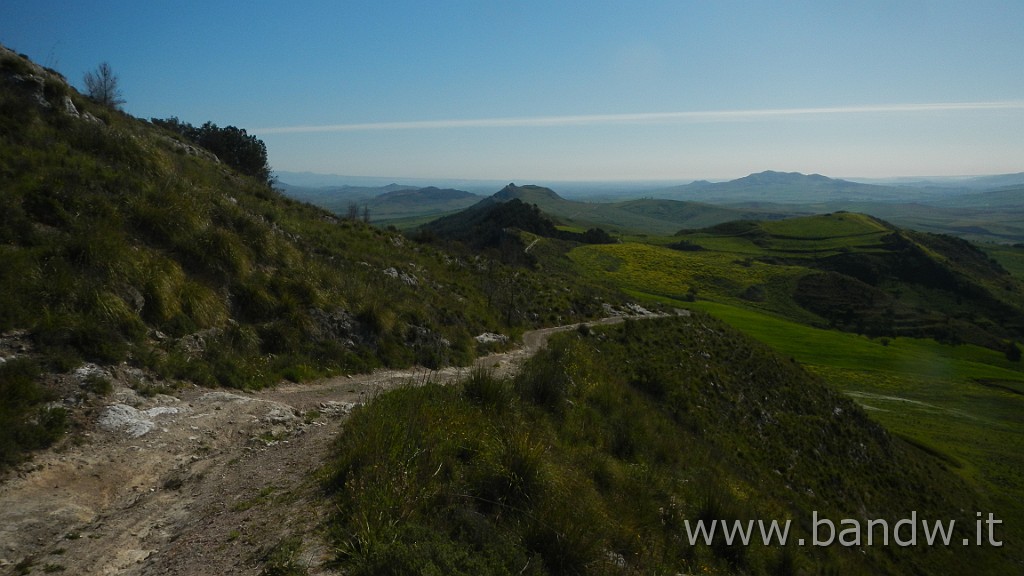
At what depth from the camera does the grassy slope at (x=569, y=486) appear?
4.67m

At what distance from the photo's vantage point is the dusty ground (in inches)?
173

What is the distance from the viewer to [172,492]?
5707mm

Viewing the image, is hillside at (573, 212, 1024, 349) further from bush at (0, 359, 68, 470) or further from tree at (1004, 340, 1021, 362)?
bush at (0, 359, 68, 470)

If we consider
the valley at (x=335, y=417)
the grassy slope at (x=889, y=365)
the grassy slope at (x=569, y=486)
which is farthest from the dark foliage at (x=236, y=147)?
the grassy slope at (x=889, y=365)

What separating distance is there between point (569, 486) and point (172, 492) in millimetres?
5114

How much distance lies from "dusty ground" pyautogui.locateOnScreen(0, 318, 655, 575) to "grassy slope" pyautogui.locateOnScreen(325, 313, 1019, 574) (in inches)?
27.8

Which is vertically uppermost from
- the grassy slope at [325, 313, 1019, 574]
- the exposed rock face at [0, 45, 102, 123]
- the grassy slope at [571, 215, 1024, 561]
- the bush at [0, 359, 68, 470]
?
the exposed rock face at [0, 45, 102, 123]

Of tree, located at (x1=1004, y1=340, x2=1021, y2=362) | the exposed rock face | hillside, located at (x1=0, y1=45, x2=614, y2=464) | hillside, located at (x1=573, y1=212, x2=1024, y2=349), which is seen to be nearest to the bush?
hillside, located at (x1=0, y1=45, x2=614, y2=464)

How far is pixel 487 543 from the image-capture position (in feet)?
15.2

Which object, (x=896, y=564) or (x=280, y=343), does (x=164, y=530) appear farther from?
(x=896, y=564)

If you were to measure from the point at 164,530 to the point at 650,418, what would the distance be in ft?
40.7

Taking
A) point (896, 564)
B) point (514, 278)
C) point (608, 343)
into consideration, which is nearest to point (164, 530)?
point (608, 343)

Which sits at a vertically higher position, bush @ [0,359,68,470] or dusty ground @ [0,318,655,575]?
bush @ [0,359,68,470]

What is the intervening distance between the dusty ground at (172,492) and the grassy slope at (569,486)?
707mm
